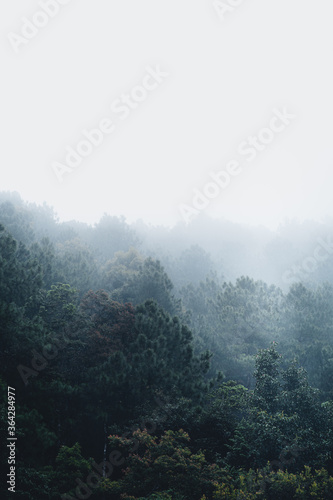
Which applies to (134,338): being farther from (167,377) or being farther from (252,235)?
(252,235)

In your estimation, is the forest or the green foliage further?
the forest

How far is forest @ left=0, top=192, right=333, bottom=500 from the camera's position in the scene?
400 inches

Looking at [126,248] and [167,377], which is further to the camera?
[126,248]

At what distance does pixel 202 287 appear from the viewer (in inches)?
1547

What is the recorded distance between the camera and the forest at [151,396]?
33.3ft

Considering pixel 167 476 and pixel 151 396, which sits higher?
pixel 151 396

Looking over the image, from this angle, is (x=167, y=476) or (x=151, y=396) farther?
(x=151, y=396)

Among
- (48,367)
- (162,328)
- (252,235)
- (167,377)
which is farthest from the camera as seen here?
(252,235)

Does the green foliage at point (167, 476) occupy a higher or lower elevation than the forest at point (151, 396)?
lower

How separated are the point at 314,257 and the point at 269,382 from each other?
40.8 meters

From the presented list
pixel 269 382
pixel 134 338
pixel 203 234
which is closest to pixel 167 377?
pixel 134 338

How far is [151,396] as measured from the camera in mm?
14656

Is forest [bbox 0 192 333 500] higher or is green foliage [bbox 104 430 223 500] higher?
forest [bbox 0 192 333 500]

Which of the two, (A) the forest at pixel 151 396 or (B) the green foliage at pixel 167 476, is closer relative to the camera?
(B) the green foliage at pixel 167 476
